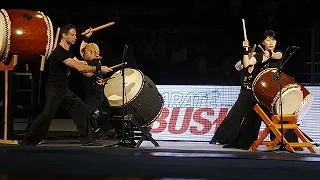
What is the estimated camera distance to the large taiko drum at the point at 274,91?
752 cm

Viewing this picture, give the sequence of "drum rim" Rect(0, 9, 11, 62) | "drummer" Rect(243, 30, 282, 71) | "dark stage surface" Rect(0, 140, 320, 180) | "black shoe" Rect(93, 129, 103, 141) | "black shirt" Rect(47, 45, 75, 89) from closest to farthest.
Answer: "dark stage surface" Rect(0, 140, 320, 180) < "drummer" Rect(243, 30, 282, 71) < "black shirt" Rect(47, 45, 75, 89) < "drum rim" Rect(0, 9, 11, 62) < "black shoe" Rect(93, 129, 103, 141)

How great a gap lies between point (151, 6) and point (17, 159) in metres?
8.40

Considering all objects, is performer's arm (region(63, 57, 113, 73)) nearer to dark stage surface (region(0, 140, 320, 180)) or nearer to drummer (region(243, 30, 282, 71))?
dark stage surface (region(0, 140, 320, 180))

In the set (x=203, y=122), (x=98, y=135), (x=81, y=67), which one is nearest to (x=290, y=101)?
(x=203, y=122)

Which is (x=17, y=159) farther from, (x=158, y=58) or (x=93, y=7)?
(x=93, y=7)

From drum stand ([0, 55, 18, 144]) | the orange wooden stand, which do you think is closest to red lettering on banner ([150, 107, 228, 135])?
the orange wooden stand

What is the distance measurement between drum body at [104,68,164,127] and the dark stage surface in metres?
0.65

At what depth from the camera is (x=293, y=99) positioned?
7629 mm

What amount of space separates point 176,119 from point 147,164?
352 centimetres

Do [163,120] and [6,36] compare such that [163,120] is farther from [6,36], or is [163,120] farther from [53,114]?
[6,36]

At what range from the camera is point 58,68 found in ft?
26.3

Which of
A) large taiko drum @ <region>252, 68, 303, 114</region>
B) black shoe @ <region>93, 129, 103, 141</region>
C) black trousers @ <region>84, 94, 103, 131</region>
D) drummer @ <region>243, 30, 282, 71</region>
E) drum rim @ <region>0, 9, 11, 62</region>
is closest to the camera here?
large taiko drum @ <region>252, 68, 303, 114</region>

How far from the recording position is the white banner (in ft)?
30.4

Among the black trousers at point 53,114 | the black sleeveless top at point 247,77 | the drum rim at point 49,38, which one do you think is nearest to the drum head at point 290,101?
the black sleeveless top at point 247,77
